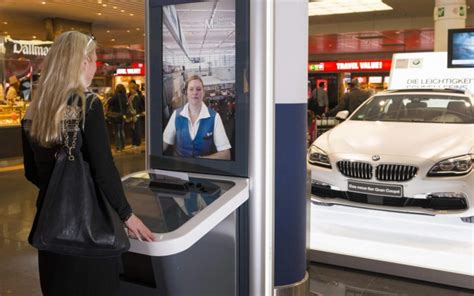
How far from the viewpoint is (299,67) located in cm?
259

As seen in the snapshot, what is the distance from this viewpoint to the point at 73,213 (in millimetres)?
1619

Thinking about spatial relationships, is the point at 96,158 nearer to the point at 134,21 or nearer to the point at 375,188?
the point at 375,188

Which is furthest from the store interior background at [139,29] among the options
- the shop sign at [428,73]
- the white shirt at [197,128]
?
the white shirt at [197,128]

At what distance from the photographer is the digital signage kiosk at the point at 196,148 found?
2.04 m

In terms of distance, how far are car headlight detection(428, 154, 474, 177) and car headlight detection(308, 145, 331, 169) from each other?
86 cm

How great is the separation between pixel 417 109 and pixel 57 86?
4.42 metres

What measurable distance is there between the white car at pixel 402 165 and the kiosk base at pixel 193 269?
Answer: 6.97 feet

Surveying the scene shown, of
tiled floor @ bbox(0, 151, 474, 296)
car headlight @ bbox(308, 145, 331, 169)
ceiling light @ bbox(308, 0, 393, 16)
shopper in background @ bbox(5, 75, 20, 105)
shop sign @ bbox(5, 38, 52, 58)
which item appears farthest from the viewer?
ceiling light @ bbox(308, 0, 393, 16)

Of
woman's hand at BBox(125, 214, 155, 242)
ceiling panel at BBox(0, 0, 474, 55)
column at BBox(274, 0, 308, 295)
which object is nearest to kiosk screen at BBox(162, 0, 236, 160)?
column at BBox(274, 0, 308, 295)

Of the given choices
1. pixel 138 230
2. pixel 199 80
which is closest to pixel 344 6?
pixel 199 80

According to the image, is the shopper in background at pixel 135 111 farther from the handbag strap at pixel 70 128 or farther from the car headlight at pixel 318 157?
the handbag strap at pixel 70 128

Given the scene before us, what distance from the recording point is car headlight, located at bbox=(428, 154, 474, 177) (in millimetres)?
4066

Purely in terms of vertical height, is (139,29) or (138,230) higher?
(139,29)

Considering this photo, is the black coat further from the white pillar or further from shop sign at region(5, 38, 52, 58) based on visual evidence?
shop sign at region(5, 38, 52, 58)
